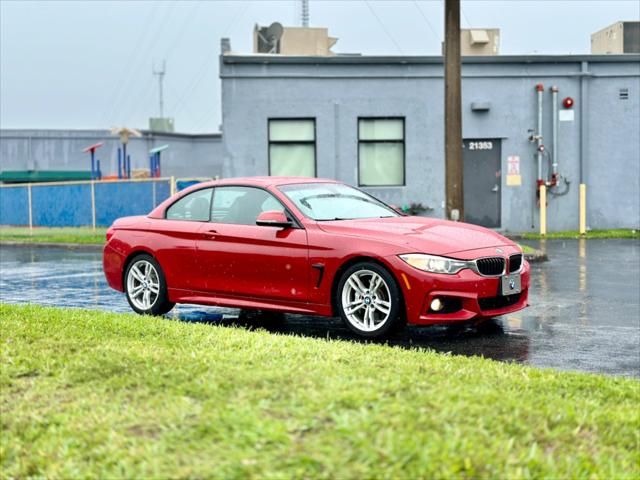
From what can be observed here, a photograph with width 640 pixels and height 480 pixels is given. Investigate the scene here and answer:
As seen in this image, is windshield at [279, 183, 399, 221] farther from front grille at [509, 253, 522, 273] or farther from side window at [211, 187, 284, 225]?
front grille at [509, 253, 522, 273]

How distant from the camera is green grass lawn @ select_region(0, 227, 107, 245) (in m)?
25.0

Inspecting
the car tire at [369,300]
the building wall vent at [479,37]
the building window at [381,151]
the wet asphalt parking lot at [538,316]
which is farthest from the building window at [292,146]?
the car tire at [369,300]

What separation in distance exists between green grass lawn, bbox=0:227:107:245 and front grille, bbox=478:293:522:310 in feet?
54.9

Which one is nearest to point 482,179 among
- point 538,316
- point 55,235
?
point 55,235

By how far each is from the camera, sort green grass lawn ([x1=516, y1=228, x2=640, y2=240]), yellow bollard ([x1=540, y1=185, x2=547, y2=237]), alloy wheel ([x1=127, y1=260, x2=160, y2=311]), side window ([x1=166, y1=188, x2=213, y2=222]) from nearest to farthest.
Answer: side window ([x1=166, y1=188, x2=213, y2=222]), alloy wheel ([x1=127, y1=260, x2=160, y2=311]), green grass lawn ([x1=516, y1=228, x2=640, y2=240]), yellow bollard ([x1=540, y1=185, x2=547, y2=237])

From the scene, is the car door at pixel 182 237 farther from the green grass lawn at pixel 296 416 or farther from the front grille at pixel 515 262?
the green grass lawn at pixel 296 416

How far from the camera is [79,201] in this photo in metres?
30.5

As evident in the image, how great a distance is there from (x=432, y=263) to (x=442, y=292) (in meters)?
0.27

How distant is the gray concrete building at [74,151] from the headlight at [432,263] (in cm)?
4511

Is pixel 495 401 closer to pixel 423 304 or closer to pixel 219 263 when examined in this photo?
pixel 423 304

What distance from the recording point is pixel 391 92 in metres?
25.0

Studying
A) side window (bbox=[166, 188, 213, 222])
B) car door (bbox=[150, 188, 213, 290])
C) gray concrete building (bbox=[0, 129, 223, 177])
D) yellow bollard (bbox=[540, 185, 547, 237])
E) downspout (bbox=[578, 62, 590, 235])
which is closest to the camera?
car door (bbox=[150, 188, 213, 290])

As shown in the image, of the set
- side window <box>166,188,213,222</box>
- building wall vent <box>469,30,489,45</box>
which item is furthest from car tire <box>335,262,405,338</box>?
A: building wall vent <box>469,30,489,45</box>

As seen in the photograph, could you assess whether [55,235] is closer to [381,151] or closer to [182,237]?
[381,151]
